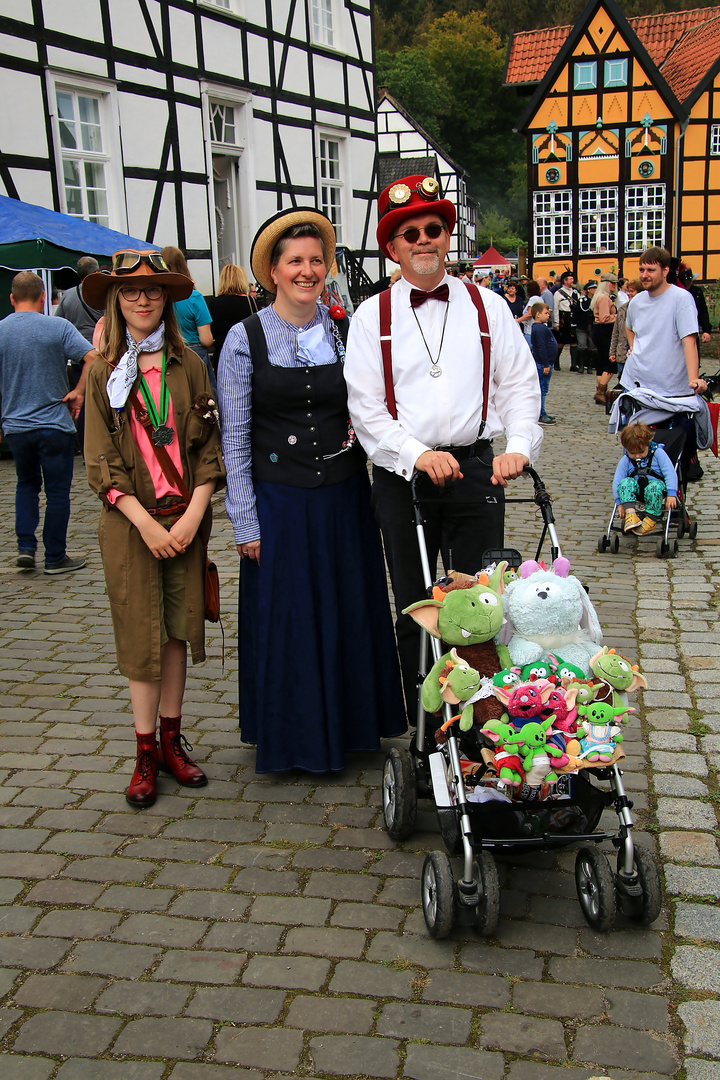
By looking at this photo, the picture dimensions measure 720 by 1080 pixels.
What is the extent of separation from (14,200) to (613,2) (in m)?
29.9

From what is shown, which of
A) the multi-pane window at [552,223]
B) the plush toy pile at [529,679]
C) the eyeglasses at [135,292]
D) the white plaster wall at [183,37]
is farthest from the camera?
the multi-pane window at [552,223]

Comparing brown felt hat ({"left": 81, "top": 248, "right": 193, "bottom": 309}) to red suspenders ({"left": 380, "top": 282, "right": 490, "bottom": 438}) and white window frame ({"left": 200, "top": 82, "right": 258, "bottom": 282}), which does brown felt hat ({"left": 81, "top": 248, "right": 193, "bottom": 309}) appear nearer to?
red suspenders ({"left": 380, "top": 282, "right": 490, "bottom": 438})

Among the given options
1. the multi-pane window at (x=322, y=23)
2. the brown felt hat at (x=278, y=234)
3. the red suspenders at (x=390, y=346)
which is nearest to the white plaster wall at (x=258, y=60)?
the multi-pane window at (x=322, y=23)

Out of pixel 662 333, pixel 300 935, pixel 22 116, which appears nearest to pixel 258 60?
pixel 22 116

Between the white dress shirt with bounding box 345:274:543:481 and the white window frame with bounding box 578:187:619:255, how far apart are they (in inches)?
1343

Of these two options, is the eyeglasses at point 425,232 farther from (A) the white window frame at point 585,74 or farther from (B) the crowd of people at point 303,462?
(A) the white window frame at point 585,74

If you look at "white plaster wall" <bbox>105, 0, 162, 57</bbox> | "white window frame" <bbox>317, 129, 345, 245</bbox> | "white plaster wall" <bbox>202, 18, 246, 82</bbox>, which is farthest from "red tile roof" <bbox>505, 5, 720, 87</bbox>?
"white plaster wall" <bbox>105, 0, 162, 57</bbox>

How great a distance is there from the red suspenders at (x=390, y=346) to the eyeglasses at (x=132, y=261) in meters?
0.81

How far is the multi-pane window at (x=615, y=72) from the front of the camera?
115ft

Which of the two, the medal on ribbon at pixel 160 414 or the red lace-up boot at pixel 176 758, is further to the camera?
the red lace-up boot at pixel 176 758

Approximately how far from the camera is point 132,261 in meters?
3.62

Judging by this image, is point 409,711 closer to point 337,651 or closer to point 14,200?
point 337,651

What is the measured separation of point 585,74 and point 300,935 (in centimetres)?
3740

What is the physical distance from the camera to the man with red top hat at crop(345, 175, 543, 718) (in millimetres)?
3473
